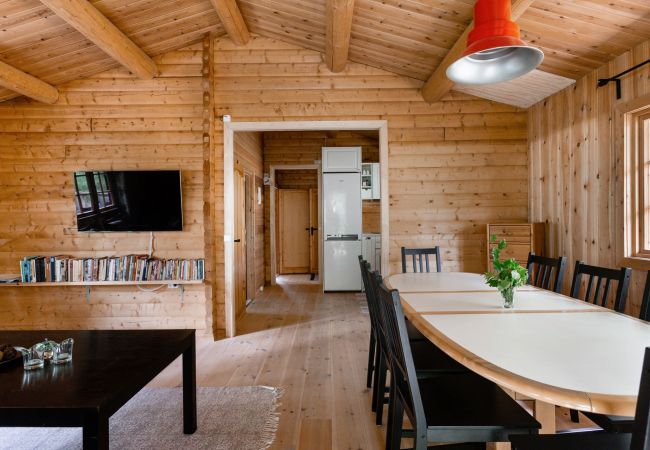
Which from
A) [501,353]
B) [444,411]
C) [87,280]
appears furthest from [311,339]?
[501,353]

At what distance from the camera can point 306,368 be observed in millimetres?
3244

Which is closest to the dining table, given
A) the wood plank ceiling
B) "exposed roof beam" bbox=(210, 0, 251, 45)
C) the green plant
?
the green plant

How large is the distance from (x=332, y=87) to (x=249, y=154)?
83.6 inches

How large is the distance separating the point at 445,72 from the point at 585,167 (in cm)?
144

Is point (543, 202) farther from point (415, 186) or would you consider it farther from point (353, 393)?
point (353, 393)

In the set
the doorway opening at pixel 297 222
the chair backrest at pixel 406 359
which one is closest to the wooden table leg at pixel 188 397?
the chair backrest at pixel 406 359

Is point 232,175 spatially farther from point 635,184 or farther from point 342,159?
point 635,184

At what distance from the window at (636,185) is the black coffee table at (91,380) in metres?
3.12

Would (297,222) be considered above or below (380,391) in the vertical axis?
above

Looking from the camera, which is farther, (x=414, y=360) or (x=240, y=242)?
(x=240, y=242)

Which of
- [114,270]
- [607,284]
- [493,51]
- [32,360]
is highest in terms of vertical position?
[493,51]

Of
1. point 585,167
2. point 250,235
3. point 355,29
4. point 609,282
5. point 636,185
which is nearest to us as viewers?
point 609,282

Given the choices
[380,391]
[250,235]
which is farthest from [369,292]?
[250,235]

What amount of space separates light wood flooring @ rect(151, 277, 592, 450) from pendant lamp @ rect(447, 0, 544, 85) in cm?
197
